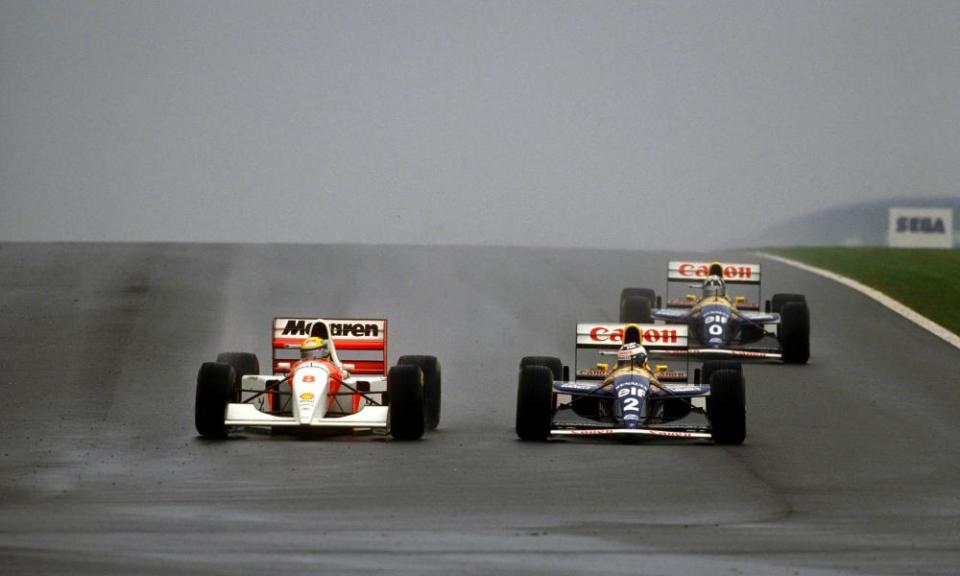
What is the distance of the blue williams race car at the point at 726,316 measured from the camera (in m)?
27.5

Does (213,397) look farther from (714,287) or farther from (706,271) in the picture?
(706,271)

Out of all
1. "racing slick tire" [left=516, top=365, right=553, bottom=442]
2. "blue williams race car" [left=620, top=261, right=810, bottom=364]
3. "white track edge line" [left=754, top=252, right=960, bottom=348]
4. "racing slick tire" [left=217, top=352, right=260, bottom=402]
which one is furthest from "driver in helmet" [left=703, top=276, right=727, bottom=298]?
"racing slick tire" [left=217, top=352, right=260, bottom=402]

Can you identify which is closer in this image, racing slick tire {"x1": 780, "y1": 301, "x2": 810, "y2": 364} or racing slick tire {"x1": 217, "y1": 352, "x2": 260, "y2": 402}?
racing slick tire {"x1": 217, "y1": 352, "x2": 260, "y2": 402}

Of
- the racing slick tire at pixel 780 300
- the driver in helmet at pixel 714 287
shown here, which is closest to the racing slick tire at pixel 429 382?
the driver in helmet at pixel 714 287

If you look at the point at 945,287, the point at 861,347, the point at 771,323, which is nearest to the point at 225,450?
the point at 771,323

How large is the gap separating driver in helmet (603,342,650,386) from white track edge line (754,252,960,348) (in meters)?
11.6

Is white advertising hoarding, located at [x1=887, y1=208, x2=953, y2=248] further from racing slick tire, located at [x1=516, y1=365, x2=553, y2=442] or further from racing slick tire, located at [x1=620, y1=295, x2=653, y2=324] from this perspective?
racing slick tire, located at [x1=516, y1=365, x2=553, y2=442]

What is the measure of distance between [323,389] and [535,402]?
215cm

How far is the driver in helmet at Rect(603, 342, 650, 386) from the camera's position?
20031mm

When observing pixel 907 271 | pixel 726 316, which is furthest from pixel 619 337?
pixel 907 271

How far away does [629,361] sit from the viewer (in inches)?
793

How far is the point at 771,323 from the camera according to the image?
28156 millimetres

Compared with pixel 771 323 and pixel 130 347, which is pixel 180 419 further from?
pixel 771 323

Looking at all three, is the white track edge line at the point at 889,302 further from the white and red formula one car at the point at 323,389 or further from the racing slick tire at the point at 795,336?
the white and red formula one car at the point at 323,389
